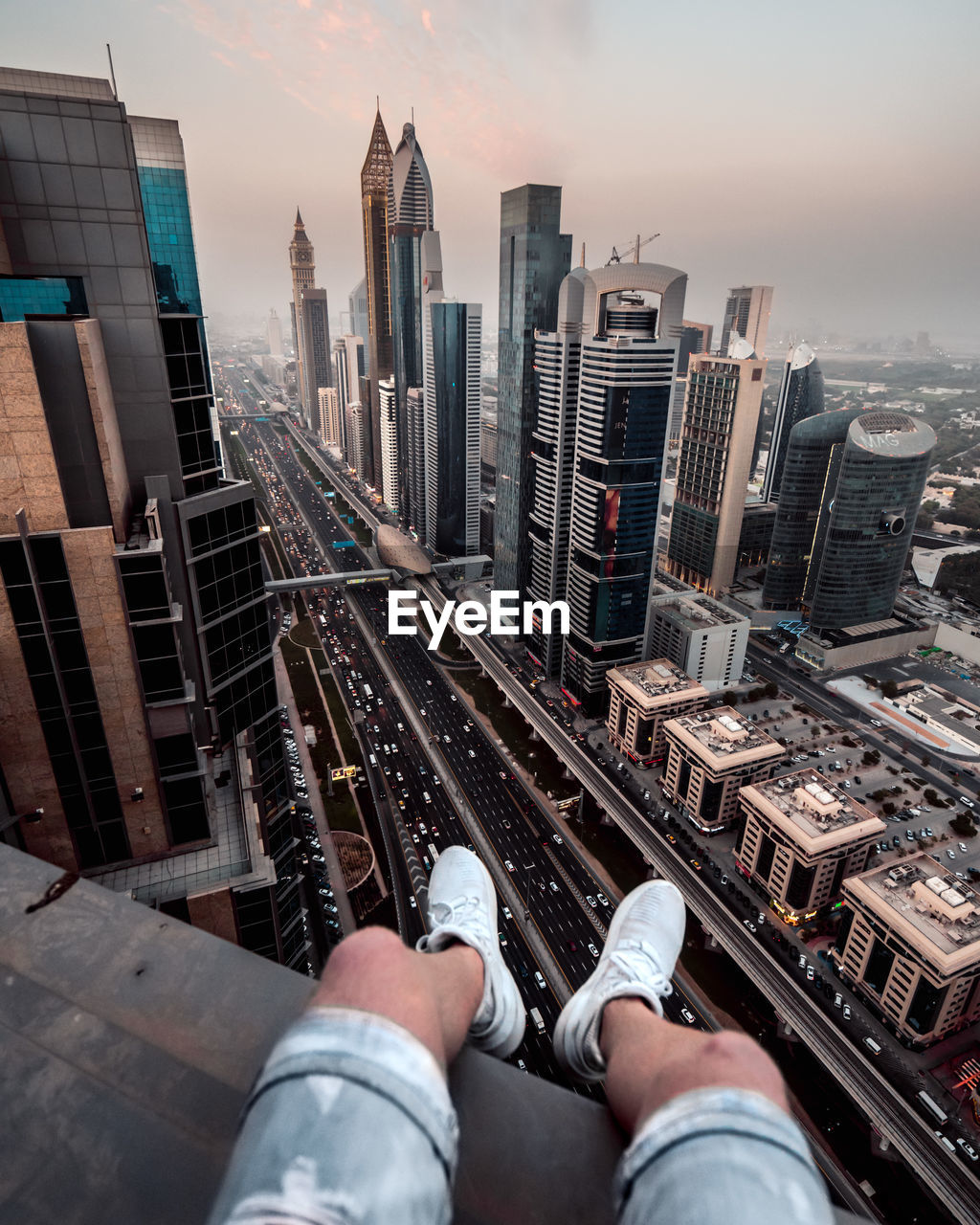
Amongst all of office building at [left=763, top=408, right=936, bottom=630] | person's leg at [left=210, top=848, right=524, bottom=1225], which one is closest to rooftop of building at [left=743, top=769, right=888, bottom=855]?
office building at [left=763, top=408, right=936, bottom=630]

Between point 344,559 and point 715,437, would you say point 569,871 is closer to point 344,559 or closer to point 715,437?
point 715,437

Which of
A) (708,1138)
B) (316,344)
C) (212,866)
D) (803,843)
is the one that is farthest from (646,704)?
(316,344)

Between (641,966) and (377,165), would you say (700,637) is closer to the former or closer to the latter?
(641,966)

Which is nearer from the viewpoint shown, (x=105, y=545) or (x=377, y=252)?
(x=105, y=545)

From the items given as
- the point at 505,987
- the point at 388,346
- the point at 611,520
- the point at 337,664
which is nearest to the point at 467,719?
the point at 337,664

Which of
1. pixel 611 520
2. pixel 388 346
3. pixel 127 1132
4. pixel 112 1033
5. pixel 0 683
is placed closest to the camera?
pixel 127 1132

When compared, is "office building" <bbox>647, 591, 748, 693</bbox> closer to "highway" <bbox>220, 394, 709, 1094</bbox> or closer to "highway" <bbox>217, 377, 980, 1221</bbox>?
"highway" <bbox>217, 377, 980, 1221</bbox>

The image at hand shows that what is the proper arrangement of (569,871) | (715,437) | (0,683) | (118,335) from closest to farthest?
(0,683)
(118,335)
(569,871)
(715,437)
